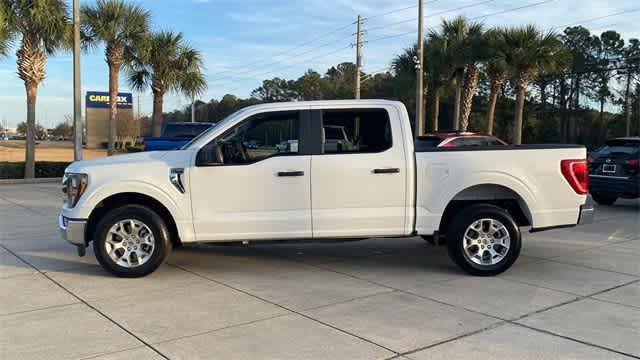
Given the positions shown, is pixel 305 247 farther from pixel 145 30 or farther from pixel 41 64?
pixel 145 30

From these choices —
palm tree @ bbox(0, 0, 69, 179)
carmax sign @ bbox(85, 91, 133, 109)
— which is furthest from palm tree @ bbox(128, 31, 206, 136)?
carmax sign @ bbox(85, 91, 133, 109)

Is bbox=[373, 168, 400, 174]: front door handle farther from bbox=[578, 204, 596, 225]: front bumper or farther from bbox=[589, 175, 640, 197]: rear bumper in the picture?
bbox=[589, 175, 640, 197]: rear bumper

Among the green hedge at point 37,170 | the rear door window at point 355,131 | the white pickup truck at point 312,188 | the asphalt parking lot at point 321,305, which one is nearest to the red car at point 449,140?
the asphalt parking lot at point 321,305

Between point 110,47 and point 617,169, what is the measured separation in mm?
19702

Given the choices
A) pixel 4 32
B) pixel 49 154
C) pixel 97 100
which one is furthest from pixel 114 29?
pixel 97 100

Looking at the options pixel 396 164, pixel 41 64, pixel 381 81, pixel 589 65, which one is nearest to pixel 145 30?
pixel 41 64

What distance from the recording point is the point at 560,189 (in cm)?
667

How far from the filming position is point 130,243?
21.5 ft

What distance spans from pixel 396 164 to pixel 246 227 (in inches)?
71.7

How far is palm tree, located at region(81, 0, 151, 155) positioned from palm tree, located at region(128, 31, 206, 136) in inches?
39.2

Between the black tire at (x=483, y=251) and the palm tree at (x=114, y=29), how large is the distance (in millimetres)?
19140

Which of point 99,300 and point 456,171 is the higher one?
point 456,171

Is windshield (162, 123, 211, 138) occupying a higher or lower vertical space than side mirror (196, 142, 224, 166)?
higher

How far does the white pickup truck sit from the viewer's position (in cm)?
647
